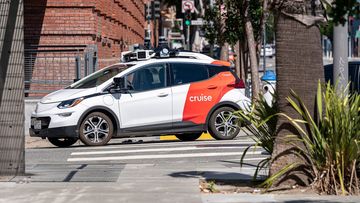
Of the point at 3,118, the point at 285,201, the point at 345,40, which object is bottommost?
the point at 285,201

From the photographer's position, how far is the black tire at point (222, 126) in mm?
16812

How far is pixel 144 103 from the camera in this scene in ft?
53.3

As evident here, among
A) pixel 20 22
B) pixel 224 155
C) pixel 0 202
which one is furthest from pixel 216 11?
→ pixel 0 202

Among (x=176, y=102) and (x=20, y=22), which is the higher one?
(x=20, y=22)

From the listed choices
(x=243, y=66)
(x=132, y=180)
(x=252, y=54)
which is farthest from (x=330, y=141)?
(x=243, y=66)

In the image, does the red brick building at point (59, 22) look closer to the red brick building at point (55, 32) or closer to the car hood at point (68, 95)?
the red brick building at point (55, 32)

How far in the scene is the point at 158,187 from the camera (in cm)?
1016

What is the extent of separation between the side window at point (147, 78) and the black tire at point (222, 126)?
130 centimetres

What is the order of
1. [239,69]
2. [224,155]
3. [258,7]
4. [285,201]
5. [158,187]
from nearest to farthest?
[285,201]
[158,187]
[224,155]
[258,7]
[239,69]

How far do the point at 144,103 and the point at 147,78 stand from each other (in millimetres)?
510

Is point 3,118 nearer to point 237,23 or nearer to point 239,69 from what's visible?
point 237,23

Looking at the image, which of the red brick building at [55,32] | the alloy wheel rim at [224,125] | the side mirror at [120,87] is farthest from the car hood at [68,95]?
the red brick building at [55,32]

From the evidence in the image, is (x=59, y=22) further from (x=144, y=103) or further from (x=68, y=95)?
→ (x=144, y=103)

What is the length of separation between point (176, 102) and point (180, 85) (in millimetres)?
353
